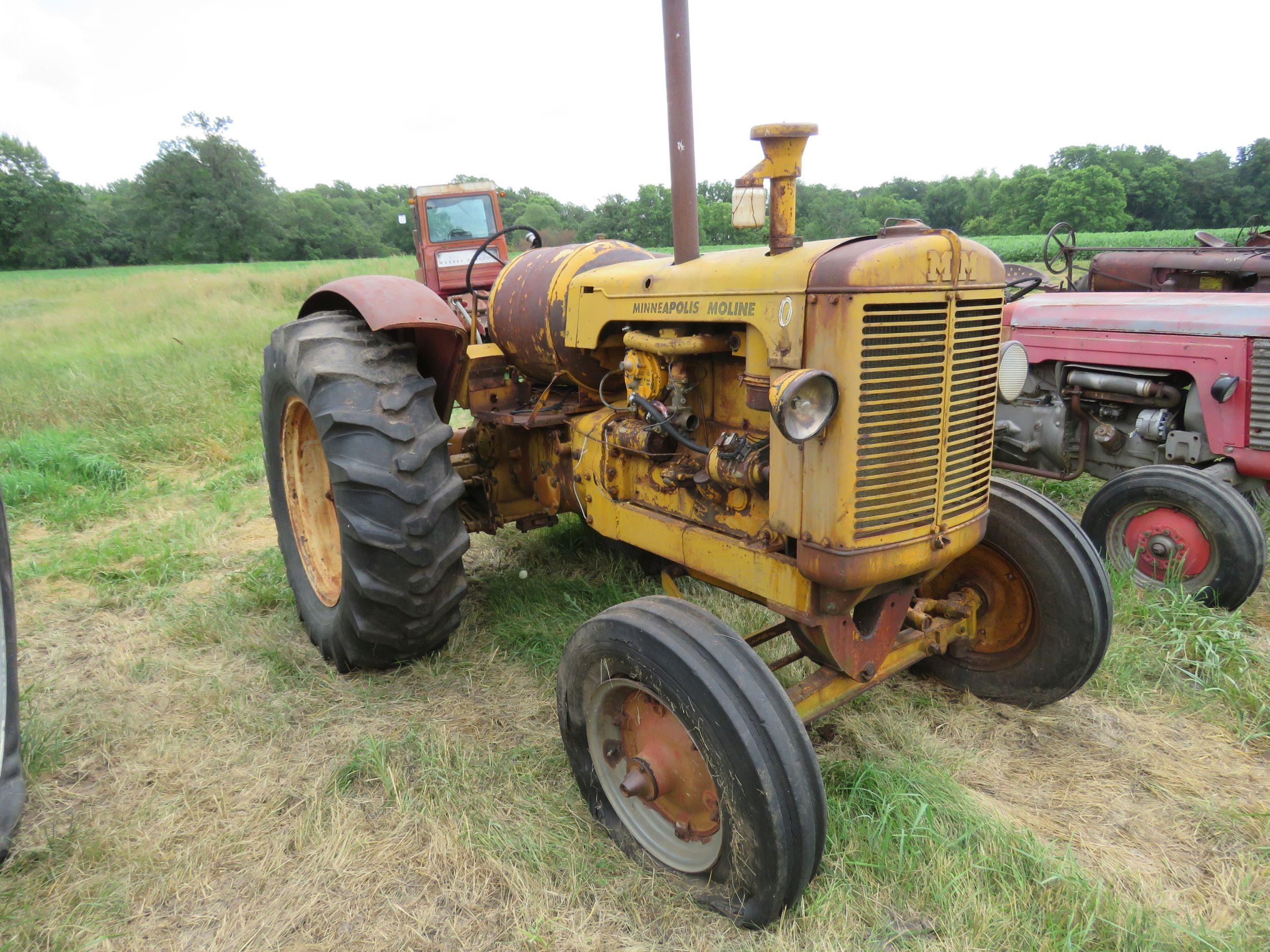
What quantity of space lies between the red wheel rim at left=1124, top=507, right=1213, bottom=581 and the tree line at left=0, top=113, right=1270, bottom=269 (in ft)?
96.0

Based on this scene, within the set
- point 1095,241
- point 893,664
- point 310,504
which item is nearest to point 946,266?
point 893,664

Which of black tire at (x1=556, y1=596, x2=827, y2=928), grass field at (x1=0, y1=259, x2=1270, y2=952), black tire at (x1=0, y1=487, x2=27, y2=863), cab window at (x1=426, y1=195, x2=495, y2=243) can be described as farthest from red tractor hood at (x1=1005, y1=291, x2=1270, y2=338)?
cab window at (x1=426, y1=195, x2=495, y2=243)

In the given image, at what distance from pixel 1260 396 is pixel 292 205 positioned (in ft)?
165

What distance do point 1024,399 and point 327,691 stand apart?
3938 millimetres

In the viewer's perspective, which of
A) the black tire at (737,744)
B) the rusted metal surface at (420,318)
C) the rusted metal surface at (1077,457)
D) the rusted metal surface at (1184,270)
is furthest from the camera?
the rusted metal surface at (1184,270)

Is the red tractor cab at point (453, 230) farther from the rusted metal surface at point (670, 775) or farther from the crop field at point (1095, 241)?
the crop field at point (1095, 241)

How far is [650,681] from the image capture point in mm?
1942

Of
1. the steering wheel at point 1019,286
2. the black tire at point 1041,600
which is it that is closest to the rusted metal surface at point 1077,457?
the steering wheel at point 1019,286

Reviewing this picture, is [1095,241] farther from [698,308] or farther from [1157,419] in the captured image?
[698,308]

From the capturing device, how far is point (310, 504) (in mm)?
3447

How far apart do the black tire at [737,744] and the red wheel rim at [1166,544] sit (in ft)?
8.62

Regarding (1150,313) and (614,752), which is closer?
(614,752)

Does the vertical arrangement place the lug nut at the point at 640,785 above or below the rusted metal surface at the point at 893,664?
below

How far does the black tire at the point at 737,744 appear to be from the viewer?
1.74 meters
